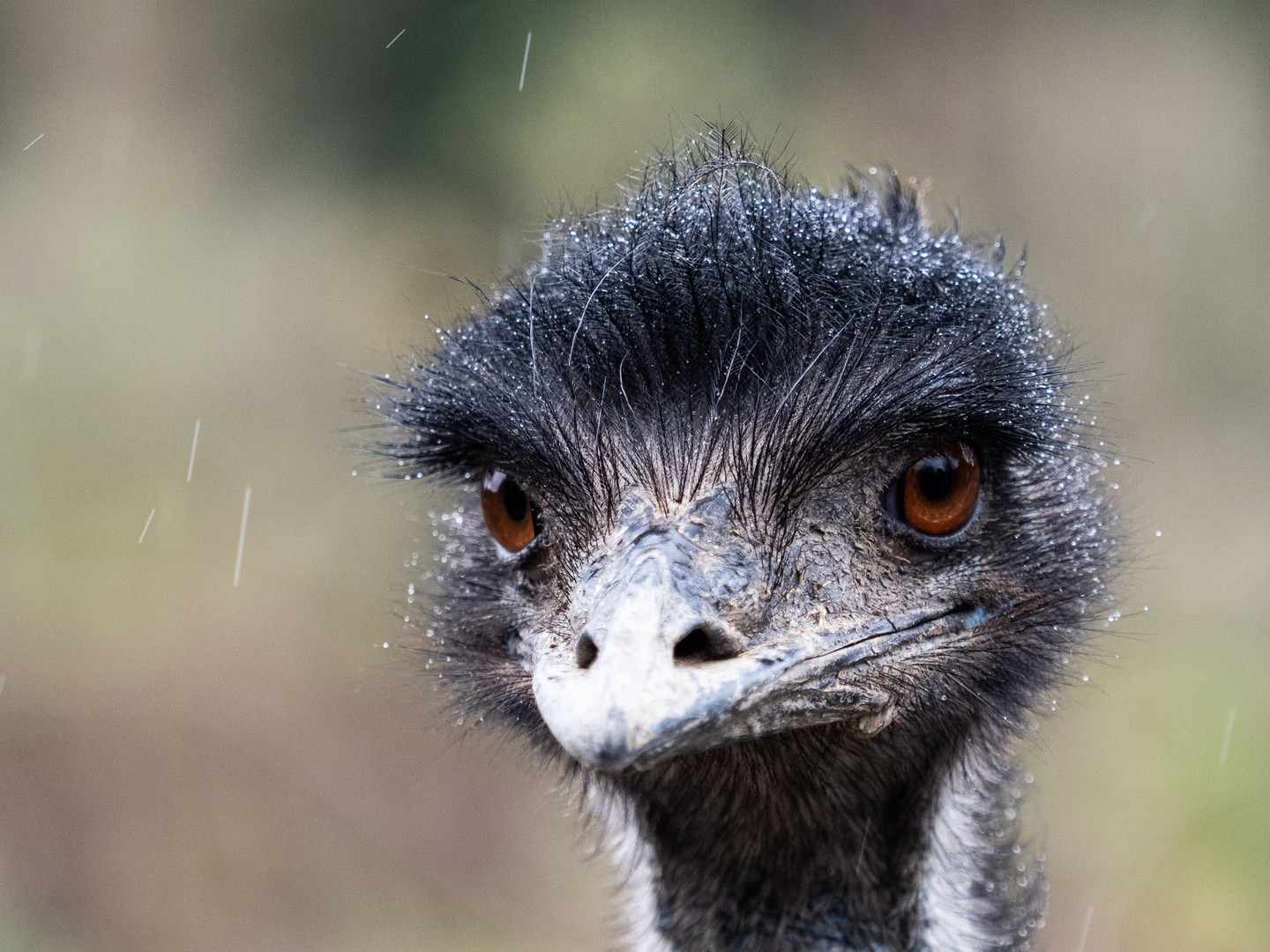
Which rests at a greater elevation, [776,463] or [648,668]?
[776,463]

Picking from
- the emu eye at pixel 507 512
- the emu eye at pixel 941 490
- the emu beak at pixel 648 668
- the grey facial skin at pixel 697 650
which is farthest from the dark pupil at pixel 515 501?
the emu eye at pixel 941 490

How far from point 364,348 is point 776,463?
4607 millimetres

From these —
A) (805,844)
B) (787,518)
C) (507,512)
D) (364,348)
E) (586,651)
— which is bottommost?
(805,844)

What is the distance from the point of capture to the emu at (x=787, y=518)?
5.12ft

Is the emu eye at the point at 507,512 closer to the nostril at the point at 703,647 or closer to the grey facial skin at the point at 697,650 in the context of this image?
the grey facial skin at the point at 697,650

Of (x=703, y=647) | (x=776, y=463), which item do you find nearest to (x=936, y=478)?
(x=776, y=463)

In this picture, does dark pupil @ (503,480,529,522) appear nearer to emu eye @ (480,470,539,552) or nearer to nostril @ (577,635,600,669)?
emu eye @ (480,470,539,552)

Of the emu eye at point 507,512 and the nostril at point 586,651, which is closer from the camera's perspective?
the nostril at point 586,651

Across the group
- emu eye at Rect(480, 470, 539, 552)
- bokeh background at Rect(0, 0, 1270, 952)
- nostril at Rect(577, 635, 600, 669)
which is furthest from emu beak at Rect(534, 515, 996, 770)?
bokeh background at Rect(0, 0, 1270, 952)

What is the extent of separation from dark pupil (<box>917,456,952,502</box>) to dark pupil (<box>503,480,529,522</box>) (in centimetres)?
55

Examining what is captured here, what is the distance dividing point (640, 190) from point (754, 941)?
1.18 metres

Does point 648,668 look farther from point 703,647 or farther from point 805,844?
point 805,844

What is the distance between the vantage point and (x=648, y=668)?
1267 millimetres

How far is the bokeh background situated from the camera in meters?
5.29
